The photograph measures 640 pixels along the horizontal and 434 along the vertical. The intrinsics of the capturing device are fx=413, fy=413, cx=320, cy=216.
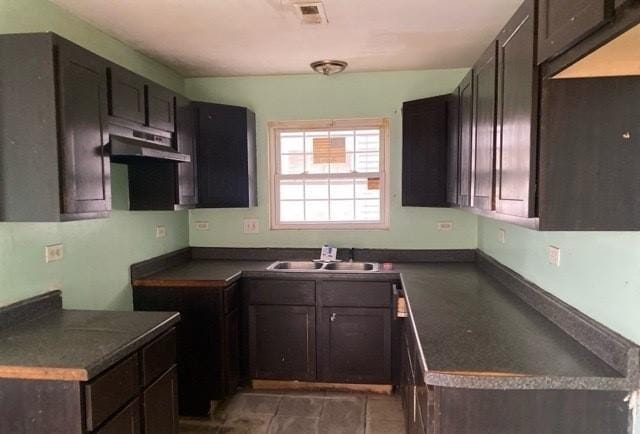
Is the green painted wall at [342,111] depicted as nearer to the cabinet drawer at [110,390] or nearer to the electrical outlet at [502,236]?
the electrical outlet at [502,236]

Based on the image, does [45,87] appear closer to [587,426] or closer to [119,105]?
[119,105]

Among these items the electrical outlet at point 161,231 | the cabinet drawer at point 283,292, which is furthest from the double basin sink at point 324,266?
the electrical outlet at point 161,231

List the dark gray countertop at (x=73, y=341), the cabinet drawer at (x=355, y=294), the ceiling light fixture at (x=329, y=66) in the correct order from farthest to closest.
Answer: the ceiling light fixture at (x=329, y=66)
the cabinet drawer at (x=355, y=294)
the dark gray countertop at (x=73, y=341)

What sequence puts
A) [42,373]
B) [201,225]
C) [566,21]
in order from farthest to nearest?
1. [201,225]
2. [42,373]
3. [566,21]

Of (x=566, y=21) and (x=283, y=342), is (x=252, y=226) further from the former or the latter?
(x=566, y=21)

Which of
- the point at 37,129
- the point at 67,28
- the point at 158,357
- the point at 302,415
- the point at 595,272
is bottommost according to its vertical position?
the point at 302,415

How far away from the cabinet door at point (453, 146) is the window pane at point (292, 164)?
4.13ft

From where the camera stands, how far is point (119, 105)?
7.02ft

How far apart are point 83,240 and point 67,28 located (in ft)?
3.79

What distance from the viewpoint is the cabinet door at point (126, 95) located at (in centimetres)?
209

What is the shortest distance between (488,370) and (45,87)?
201cm

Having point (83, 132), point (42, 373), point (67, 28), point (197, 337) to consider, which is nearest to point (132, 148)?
point (83, 132)

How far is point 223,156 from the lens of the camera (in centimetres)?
324

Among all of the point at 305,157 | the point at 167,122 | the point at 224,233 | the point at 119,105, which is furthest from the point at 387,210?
the point at 119,105
